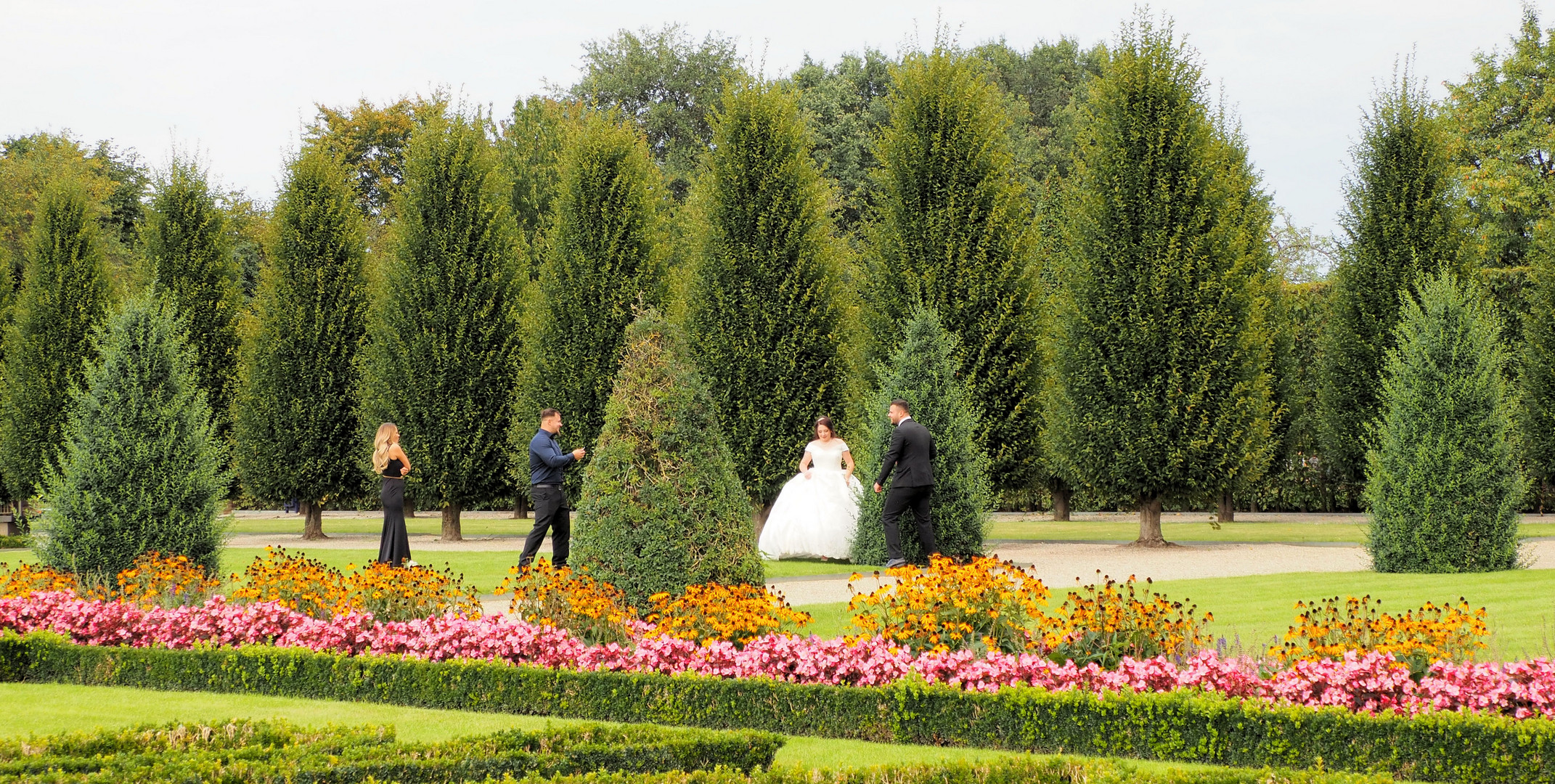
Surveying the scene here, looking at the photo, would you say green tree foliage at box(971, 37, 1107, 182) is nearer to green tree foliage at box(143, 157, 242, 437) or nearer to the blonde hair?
green tree foliage at box(143, 157, 242, 437)

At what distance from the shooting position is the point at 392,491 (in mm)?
14625

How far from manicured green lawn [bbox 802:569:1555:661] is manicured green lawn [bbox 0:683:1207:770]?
83.7 inches

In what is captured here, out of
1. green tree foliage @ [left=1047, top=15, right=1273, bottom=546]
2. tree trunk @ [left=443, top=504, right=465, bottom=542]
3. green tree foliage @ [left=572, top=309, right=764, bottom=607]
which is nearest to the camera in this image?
green tree foliage @ [left=572, top=309, right=764, bottom=607]

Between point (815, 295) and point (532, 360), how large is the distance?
19.5 ft

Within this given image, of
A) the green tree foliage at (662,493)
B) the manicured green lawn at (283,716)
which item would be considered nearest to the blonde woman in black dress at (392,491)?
the green tree foliage at (662,493)

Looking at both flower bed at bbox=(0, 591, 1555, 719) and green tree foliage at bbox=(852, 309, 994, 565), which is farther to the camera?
green tree foliage at bbox=(852, 309, 994, 565)

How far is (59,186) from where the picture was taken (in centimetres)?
2861

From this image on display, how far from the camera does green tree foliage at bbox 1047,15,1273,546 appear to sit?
19969 mm

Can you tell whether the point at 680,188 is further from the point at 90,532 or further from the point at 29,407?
the point at 90,532

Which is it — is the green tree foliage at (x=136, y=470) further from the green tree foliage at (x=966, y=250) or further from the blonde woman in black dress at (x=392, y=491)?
the green tree foliage at (x=966, y=250)

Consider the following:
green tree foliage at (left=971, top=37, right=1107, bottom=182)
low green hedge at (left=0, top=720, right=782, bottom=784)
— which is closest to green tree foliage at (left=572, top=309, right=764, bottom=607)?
low green hedge at (left=0, top=720, right=782, bottom=784)

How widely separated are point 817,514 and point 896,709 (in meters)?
11.4

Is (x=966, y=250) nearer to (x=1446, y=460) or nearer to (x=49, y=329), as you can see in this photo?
(x=1446, y=460)

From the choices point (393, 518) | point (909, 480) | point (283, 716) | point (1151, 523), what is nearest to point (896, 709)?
point (283, 716)
